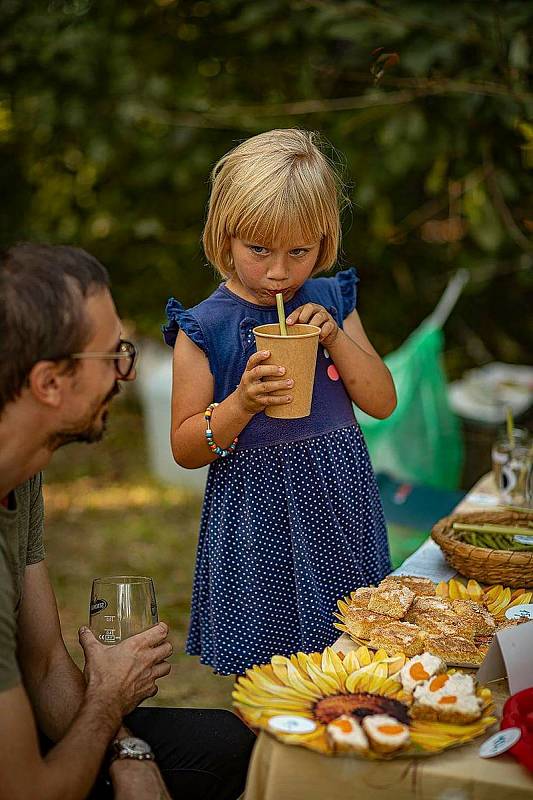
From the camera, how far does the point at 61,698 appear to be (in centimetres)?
206

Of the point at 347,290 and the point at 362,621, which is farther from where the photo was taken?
the point at 347,290

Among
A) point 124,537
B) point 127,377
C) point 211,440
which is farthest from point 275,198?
point 124,537

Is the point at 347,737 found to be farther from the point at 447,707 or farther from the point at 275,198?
the point at 275,198

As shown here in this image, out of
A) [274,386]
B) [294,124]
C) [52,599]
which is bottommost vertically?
[52,599]

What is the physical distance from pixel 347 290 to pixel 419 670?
1322mm

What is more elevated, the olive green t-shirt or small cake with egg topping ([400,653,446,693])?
the olive green t-shirt

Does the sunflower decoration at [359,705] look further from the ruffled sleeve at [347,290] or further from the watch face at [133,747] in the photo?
the ruffled sleeve at [347,290]

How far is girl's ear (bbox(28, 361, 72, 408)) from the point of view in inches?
67.0

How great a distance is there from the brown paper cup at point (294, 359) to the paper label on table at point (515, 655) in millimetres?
712

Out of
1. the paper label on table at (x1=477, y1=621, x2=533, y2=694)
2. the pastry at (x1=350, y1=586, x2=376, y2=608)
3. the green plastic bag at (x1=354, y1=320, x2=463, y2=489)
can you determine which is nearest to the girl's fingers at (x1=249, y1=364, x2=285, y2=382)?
the pastry at (x1=350, y1=586, x2=376, y2=608)

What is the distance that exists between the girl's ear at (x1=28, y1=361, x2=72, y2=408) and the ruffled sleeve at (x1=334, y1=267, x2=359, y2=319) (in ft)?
3.98

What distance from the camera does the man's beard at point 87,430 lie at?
1.80m

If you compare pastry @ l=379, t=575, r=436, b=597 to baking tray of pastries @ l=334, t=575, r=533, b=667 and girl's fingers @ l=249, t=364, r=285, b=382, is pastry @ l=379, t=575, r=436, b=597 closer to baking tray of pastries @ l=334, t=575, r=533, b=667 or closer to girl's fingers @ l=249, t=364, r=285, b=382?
baking tray of pastries @ l=334, t=575, r=533, b=667

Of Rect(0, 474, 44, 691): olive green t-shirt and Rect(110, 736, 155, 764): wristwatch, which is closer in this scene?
Rect(0, 474, 44, 691): olive green t-shirt
